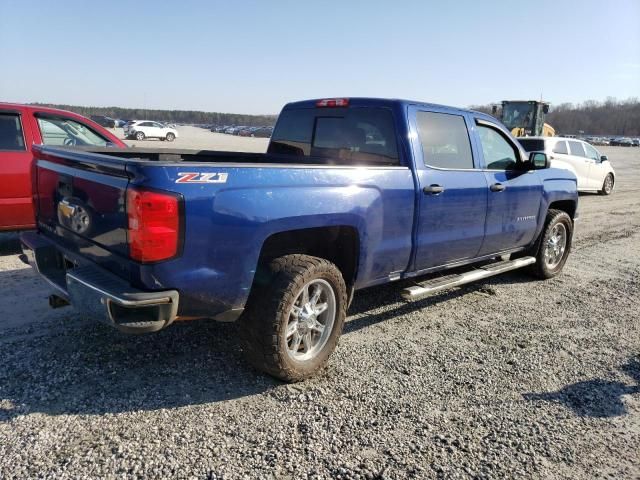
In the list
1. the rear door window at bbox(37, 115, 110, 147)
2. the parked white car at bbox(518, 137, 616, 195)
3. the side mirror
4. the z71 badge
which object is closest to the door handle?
the side mirror

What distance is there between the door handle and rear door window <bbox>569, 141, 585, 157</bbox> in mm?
11991

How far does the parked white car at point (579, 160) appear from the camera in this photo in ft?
43.3

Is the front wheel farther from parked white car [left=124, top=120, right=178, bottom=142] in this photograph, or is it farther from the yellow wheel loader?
parked white car [left=124, top=120, right=178, bottom=142]

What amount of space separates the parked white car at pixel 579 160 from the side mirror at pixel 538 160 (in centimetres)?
836

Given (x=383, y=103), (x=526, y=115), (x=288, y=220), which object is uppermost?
(x=526, y=115)

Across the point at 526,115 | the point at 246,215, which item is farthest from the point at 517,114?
the point at 246,215

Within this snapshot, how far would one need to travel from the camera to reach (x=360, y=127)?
4.49 meters

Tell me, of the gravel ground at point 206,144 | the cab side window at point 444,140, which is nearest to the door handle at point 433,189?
the cab side window at point 444,140

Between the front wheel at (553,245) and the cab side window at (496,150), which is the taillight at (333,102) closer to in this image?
the cab side window at (496,150)

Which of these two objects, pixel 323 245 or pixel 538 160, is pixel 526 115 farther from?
pixel 323 245

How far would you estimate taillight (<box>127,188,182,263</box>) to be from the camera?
269 cm

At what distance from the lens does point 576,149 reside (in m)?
14.6

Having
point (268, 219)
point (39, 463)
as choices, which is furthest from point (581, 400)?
point (39, 463)

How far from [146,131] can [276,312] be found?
1729 inches
